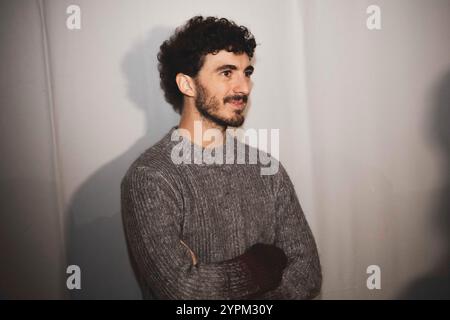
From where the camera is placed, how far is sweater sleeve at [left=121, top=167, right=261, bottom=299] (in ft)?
3.65

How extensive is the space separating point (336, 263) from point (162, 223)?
3.86 ft

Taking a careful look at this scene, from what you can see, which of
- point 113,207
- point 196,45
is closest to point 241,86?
point 196,45

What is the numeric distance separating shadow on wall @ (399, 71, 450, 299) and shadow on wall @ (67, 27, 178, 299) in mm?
1542

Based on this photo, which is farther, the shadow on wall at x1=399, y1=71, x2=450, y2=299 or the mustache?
the shadow on wall at x1=399, y1=71, x2=450, y2=299

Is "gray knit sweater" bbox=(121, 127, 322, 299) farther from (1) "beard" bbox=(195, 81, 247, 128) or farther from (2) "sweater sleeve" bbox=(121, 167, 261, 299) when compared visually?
(1) "beard" bbox=(195, 81, 247, 128)

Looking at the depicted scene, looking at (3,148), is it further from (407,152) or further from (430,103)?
(430,103)

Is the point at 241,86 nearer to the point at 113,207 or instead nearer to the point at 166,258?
the point at 166,258

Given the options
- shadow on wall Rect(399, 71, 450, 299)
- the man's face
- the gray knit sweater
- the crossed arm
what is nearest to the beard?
the man's face

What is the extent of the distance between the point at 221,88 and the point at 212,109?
0.09 metres

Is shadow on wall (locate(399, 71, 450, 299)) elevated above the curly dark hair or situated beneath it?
situated beneath

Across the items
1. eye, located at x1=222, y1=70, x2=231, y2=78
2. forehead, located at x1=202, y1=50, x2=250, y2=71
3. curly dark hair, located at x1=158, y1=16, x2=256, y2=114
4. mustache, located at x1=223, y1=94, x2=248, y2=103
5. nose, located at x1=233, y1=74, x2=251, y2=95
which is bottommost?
mustache, located at x1=223, y1=94, x2=248, y2=103

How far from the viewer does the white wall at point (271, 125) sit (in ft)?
5.15

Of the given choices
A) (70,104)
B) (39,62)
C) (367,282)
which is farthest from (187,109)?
(367,282)

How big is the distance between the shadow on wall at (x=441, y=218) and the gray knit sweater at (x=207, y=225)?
101cm
